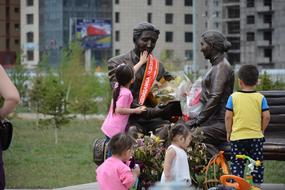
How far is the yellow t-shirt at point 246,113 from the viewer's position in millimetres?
9164

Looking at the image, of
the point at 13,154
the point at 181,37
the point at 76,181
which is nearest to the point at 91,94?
the point at 13,154

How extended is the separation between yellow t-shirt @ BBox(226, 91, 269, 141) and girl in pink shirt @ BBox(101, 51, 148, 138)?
116 centimetres

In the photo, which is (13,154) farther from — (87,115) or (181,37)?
(181,37)

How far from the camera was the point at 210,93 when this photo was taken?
10.1 meters

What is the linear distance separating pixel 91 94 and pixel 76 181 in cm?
2547

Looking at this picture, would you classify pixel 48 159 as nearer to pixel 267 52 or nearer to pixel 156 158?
pixel 156 158

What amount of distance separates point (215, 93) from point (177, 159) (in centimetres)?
184

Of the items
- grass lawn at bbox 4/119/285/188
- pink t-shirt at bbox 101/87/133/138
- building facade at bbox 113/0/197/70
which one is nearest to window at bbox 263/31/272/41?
grass lawn at bbox 4/119/285/188

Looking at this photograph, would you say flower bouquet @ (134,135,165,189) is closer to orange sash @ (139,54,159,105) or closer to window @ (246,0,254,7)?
orange sash @ (139,54,159,105)

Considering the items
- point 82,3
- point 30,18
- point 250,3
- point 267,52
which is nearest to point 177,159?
point 250,3

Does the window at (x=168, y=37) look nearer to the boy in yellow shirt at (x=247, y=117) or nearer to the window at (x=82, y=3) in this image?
the window at (x=82, y=3)

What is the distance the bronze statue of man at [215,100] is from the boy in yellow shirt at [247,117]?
62cm

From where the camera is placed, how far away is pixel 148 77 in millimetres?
10375

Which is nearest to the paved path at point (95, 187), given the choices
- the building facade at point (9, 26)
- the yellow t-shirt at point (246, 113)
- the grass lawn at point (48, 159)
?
the grass lawn at point (48, 159)
